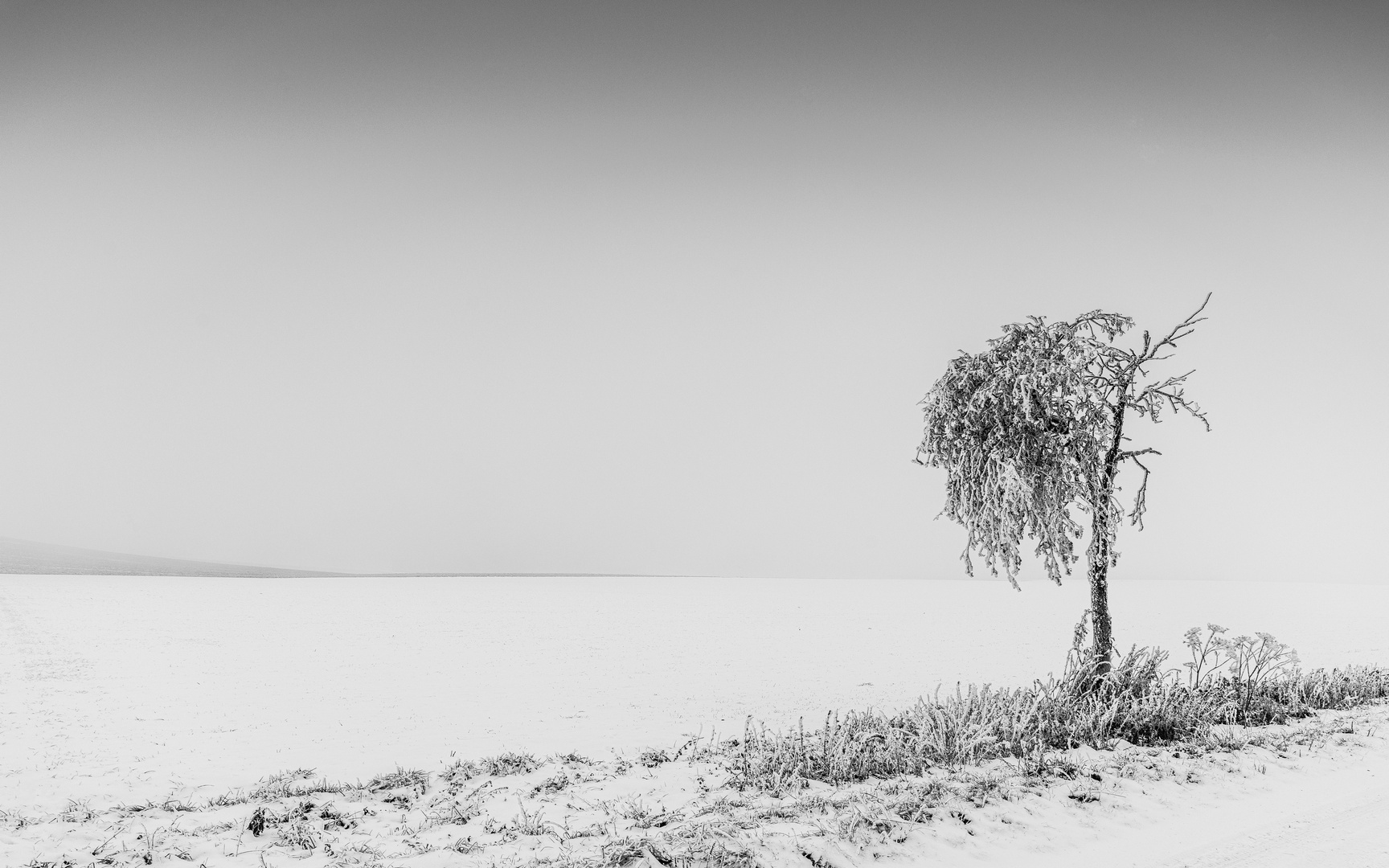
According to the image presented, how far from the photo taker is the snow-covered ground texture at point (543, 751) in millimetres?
6508

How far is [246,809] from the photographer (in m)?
7.68

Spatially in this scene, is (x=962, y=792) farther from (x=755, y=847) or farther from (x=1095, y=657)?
(x=1095, y=657)

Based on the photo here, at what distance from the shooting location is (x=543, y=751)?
1130 centimetres

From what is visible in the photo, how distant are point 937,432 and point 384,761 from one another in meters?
11.0

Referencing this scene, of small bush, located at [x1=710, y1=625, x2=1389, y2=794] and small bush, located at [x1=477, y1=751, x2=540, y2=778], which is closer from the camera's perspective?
small bush, located at [x1=710, y1=625, x2=1389, y2=794]

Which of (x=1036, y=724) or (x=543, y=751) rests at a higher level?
(x=1036, y=724)

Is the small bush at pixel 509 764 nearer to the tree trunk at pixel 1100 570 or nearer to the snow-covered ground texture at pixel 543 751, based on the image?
the snow-covered ground texture at pixel 543 751

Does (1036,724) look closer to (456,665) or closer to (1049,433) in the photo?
(1049,433)

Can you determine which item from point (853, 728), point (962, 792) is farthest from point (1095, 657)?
point (962, 792)

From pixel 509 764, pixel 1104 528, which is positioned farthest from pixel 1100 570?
pixel 509 764

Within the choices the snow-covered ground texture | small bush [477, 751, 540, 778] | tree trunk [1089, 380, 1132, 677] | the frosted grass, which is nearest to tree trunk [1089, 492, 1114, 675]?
tree trunk [1089, 380, 1132, 677]

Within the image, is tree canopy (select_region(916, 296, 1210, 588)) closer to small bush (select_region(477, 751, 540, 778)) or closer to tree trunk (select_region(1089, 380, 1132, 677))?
tree trunk (select_region(1089, 380, 1132, 677))

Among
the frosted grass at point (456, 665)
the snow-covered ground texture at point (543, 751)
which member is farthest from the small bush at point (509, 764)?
the frosted grass at point (456, 665)

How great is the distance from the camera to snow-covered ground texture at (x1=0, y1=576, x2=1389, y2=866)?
21.4 ft
